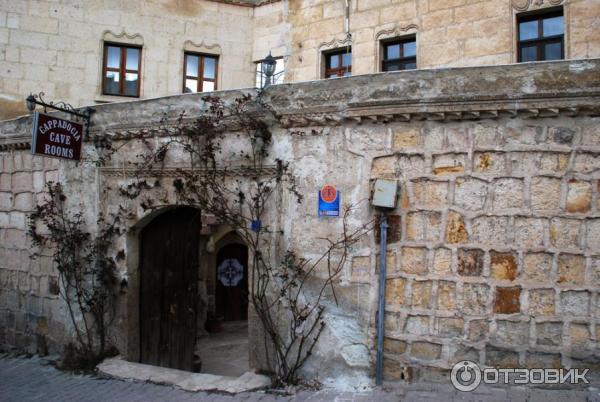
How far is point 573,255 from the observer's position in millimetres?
3955

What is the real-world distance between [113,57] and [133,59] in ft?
1.37

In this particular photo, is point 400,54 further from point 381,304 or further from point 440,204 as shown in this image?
point 381,304

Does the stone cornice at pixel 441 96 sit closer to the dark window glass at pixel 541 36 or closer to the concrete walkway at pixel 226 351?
the dark window glass at pixel 541 36

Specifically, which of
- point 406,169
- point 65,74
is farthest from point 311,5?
point 406,169

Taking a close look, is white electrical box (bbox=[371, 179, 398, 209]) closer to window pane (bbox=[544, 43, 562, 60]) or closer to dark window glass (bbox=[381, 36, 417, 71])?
window pane (bbox=[544, 43, 562, 60])

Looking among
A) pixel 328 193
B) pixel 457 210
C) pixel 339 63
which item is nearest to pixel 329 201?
pixel 328 193

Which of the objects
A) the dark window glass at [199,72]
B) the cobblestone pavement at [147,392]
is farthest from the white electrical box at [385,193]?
the dark window glass at [199,72]

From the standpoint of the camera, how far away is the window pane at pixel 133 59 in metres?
10.5

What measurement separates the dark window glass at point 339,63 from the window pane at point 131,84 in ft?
13.8

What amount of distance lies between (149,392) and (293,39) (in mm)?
7703

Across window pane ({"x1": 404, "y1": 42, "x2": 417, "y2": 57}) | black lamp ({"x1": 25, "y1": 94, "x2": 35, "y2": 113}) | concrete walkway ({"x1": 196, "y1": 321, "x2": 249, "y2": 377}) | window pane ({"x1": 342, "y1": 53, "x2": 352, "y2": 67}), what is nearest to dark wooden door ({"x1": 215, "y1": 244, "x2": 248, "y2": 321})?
concrete walkway ({"x1": 196, "y1": 321, "x2": 249, "y2": 377})

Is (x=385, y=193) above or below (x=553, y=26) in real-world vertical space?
below

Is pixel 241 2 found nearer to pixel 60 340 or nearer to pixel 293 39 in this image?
pixel 293 39

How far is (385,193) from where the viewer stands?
4.33 metres
